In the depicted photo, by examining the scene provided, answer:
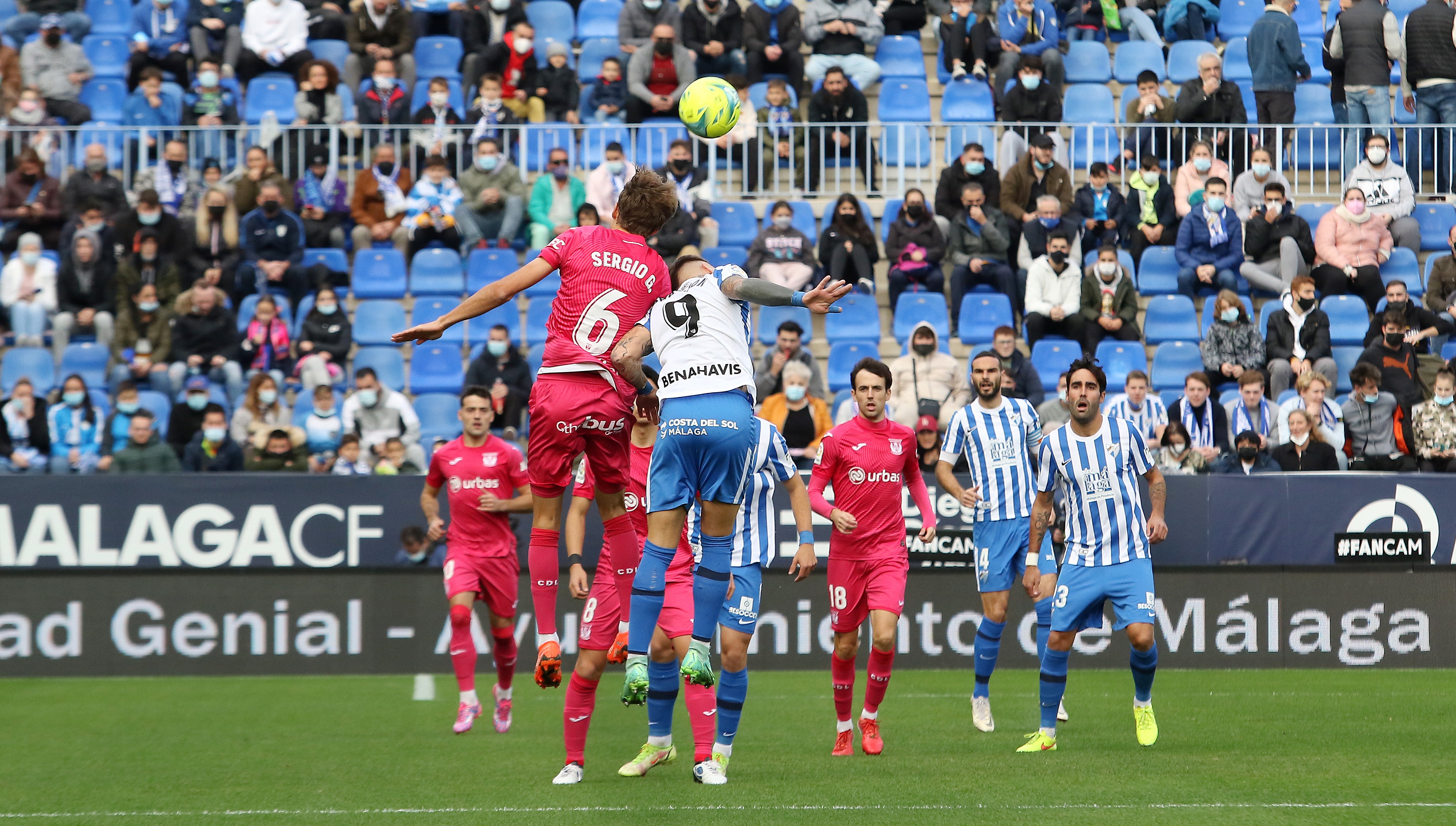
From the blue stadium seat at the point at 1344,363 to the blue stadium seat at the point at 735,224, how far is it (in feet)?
21.8

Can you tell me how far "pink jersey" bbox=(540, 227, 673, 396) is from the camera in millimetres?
7832

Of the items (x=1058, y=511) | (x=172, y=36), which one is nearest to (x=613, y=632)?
(x=1058, y=511)

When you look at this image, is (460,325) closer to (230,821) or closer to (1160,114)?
(1160,114)

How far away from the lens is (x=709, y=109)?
8.37m

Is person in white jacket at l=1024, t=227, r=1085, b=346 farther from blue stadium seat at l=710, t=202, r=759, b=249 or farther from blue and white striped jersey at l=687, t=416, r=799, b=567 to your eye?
blue and white striped jersey at l=687, t=416, r=799, b=567

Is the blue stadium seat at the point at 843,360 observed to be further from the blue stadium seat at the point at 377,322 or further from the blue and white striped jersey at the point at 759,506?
the blue and white striped jersey at the point at 759,506

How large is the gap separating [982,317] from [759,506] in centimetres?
850

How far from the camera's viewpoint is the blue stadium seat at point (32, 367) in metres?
16.7

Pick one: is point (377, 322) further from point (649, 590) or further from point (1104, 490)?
point (649, 590)

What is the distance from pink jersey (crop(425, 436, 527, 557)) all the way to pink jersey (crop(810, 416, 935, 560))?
2598 millimetres

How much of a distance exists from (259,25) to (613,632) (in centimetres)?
1385

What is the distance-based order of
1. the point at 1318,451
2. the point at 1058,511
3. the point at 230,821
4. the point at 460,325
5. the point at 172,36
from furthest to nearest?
the point at 172,36 < the point at 460,325 < the point at 1318,451 < the point at 1058,511 < the point at 230,821

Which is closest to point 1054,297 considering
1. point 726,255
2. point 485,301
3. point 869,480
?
point 726,255

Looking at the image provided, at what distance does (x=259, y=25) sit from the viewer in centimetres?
1945
